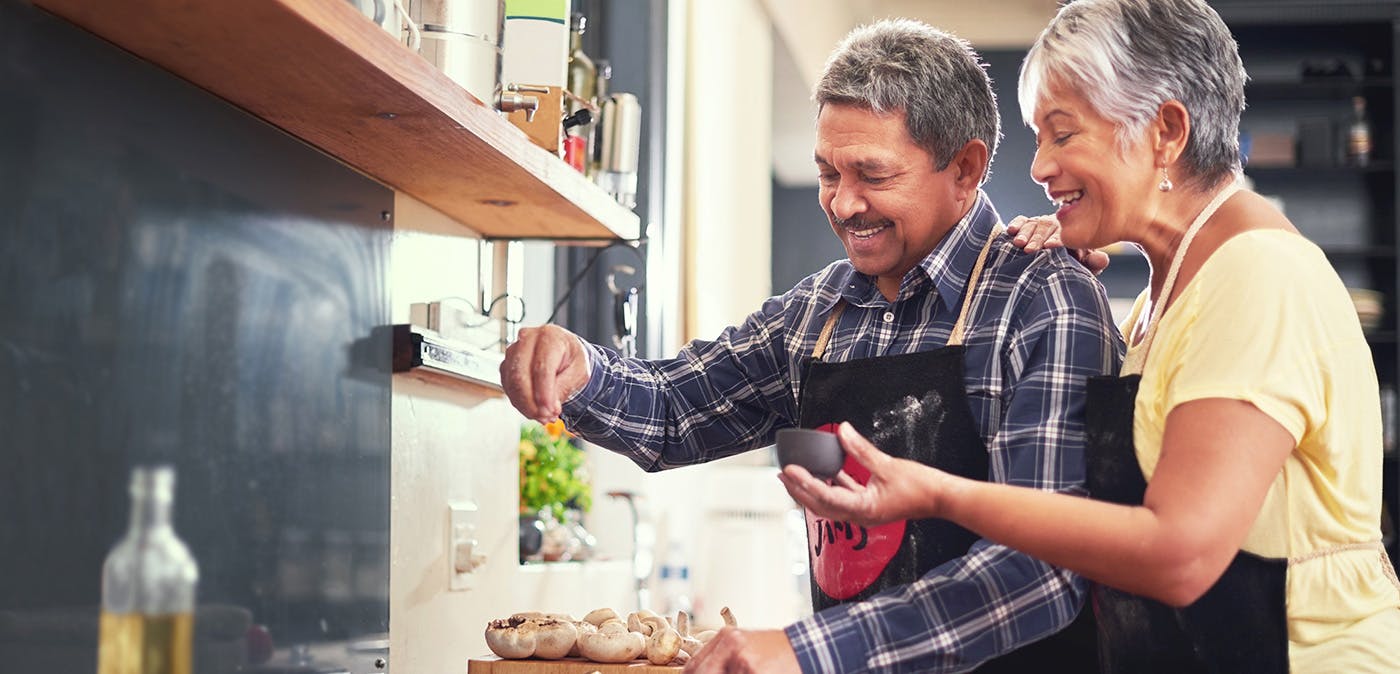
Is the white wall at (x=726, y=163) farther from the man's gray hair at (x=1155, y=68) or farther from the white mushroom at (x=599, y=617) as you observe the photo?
the man's gray hair at (x=1155, y=68)

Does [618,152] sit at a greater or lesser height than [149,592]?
greater

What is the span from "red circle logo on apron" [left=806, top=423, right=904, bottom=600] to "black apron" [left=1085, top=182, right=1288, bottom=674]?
0.78ft

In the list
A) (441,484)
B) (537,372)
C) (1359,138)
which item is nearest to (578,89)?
(441,484)

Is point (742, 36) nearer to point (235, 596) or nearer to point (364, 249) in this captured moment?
point (364, 249)

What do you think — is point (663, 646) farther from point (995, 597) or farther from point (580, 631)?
point (995, 597)

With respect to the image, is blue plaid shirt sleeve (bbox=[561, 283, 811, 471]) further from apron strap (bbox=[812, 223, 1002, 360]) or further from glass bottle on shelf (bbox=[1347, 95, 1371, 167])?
glass bottle on shelf (bbox=[1347, 95, 1371, 167])

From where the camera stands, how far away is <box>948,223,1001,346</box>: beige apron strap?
1655 mm

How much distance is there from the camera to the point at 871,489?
1198mm

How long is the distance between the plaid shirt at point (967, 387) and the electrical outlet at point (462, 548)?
1.08 feet

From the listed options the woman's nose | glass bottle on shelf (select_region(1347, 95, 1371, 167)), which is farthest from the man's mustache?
glass bottle on shelf (select_region(1347, 95, 1371, 167))

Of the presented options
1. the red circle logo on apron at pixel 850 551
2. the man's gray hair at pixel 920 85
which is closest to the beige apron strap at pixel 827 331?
the red circle logo on apron at pixel 850 551

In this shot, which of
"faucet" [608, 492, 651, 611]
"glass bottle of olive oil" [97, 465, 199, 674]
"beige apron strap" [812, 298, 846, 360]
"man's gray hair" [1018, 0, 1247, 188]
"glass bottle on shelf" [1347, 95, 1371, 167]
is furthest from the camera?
"glass bottle on shelf" [1347, 95, 1371, 167]

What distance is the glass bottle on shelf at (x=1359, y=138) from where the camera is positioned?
578cm

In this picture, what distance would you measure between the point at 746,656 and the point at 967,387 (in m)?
0.43
